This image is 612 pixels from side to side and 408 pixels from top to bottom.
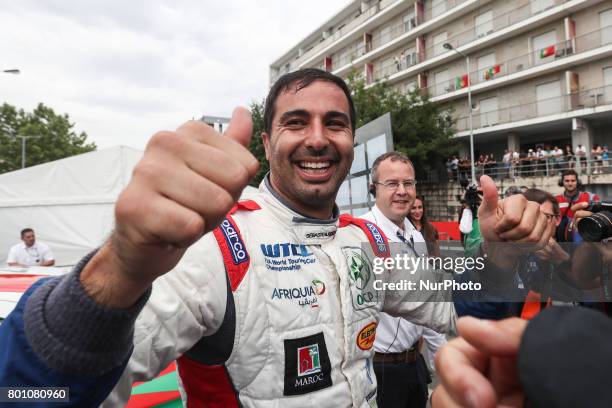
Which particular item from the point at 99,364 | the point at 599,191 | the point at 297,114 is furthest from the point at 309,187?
the point at 599,191

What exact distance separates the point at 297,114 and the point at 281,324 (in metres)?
0.84

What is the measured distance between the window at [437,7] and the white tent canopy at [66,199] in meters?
21.5

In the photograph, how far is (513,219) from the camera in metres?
1.32

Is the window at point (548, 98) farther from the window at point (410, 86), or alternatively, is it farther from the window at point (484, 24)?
the window at point (410, 86)

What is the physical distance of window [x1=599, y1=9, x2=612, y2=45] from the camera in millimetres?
16562

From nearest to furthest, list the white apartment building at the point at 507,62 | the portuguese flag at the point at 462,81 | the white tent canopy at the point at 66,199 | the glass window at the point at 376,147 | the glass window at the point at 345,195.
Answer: the glass window at the point at 376,147 → the glass window at the point at 345,195 → the white tent canopy at the point at 66,199 → the white apartment building at the point at 507,62 → the portuguese flag at the point at 462,81

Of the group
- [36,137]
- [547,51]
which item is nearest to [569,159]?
[547,51]

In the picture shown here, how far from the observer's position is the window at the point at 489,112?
20.6m

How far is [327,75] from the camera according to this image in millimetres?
1754

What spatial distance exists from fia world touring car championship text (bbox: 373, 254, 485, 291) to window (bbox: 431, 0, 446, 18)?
2504cm

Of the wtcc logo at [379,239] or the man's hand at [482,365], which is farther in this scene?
the wtcc logo at [379,239]

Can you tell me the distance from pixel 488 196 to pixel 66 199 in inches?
365

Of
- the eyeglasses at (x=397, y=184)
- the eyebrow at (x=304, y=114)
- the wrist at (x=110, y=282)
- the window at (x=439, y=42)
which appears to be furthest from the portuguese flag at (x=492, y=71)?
the wrist at (x=110, y=282)

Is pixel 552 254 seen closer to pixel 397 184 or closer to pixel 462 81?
pixel 397 184
